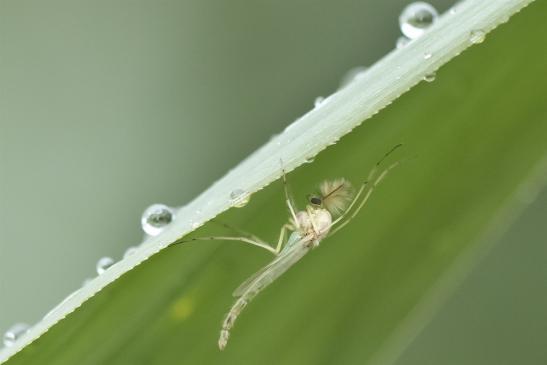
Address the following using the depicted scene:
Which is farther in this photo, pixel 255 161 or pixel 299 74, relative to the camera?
pixel 299 74

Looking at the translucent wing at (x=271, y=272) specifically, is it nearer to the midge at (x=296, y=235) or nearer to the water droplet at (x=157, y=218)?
the midge at (x=296, y=235)

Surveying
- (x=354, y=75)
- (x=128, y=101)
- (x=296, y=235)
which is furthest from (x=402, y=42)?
(x=128, y=101)

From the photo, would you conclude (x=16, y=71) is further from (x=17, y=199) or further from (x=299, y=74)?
(x=299, y=74)

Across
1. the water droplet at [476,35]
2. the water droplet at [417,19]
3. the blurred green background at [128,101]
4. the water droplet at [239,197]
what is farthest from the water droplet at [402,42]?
the blurred green background at [128,101]

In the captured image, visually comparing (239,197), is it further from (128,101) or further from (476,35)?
(128,101)

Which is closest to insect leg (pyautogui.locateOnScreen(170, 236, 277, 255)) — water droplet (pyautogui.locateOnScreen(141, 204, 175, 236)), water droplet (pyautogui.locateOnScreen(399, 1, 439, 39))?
water droplet (pyautogui.locateOnScreen(141, 204, 175, 236))

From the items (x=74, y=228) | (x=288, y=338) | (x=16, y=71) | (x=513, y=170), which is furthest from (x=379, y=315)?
(x=16, y=71)

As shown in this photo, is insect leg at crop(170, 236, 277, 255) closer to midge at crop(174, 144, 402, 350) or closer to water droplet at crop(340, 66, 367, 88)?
midge at crop(174, 144, 402, 350)
